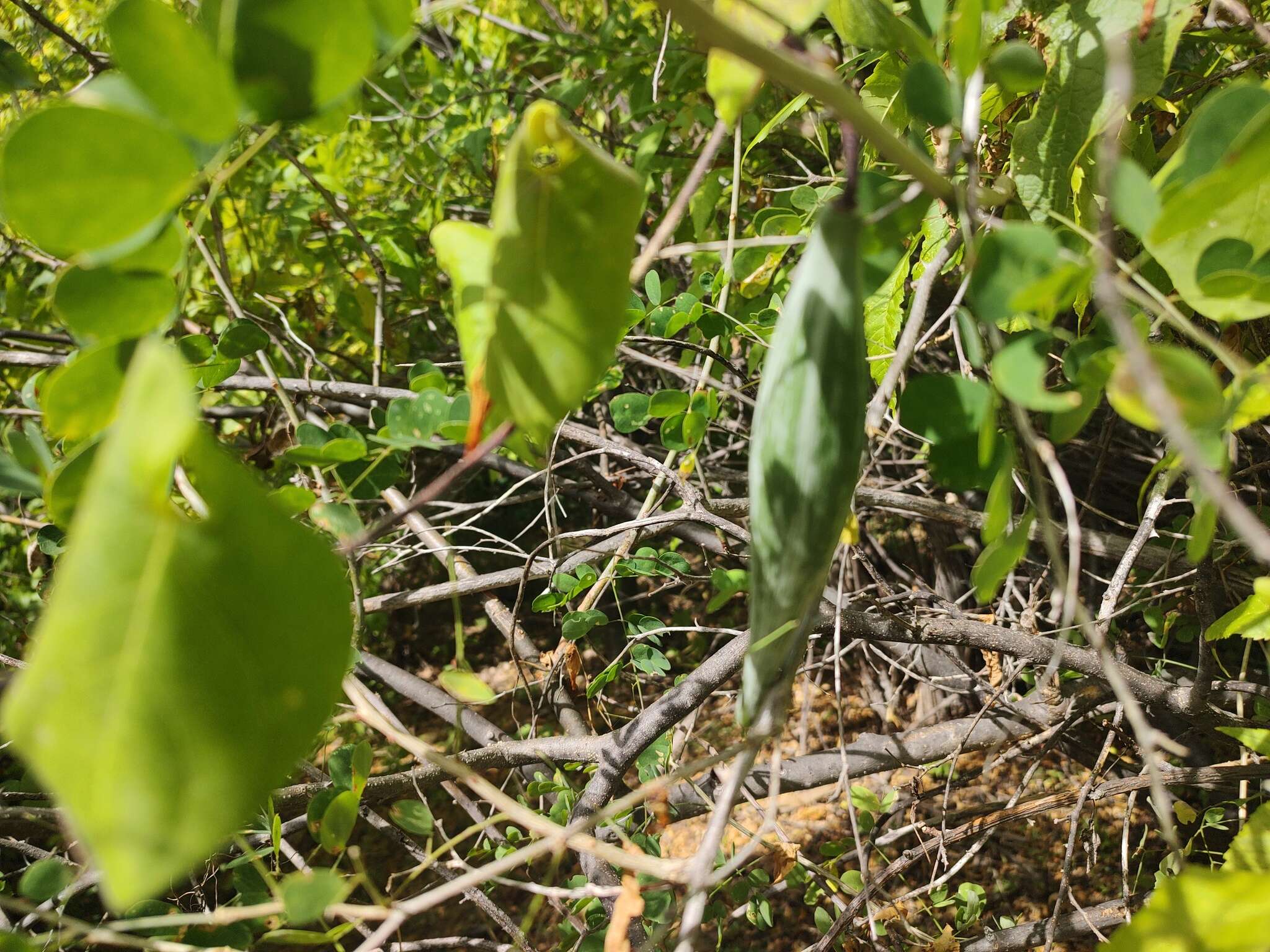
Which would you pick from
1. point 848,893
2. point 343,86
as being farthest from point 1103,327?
A: point 848,893

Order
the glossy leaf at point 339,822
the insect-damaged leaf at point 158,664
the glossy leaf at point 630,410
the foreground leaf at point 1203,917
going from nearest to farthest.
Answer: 1. the insect-damaged leaf at point 158,664
2. the foreground leaf at point 1203,917
3. the glossy leaf at point 339,822
4. the glossy leaf at point 630,410

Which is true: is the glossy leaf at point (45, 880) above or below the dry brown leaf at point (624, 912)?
above

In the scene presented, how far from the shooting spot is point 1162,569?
900 mm

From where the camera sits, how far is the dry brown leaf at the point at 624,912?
1.33 feet

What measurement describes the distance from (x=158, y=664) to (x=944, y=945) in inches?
35.2

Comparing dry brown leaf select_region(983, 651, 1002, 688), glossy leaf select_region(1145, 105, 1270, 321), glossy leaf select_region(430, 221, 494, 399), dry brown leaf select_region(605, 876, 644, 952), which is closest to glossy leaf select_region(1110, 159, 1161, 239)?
glossy leaf select_region(1145, 105, 1270, 321)

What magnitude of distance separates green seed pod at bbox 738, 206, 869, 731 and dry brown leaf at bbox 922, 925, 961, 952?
2.20 feet

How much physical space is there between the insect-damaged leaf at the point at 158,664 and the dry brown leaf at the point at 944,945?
2.76 ft

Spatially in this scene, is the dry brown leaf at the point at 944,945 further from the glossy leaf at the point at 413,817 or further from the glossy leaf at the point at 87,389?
the glossy leaf at the point at 87,389

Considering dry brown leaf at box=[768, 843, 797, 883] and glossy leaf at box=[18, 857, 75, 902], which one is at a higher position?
glossy leaf at box=[18, 857, 75, 902]

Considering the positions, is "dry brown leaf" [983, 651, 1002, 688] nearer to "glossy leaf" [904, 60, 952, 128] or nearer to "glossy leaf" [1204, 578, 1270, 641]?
"glossy leaf" [1204, 578, 1270, 641]

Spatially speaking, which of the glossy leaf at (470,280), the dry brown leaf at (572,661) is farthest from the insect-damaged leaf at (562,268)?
the dry brown leaf at (572,661)

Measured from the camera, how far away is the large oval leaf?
26cm

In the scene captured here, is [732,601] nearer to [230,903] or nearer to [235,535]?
[230,903]
